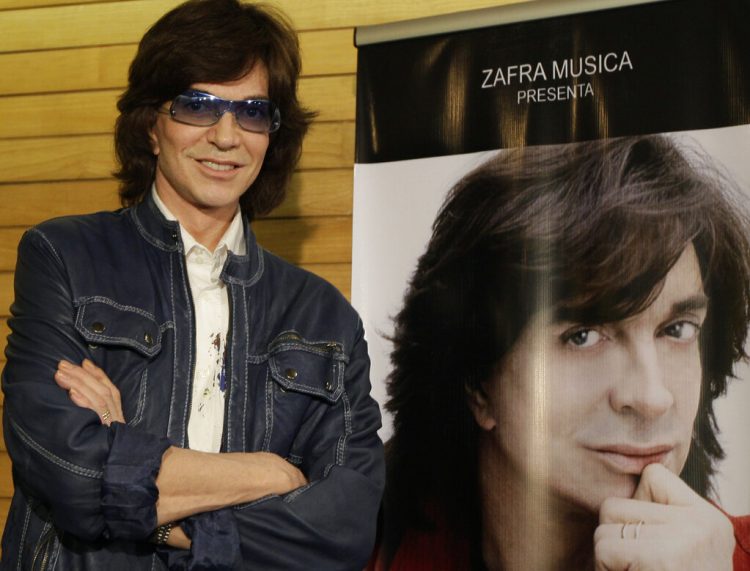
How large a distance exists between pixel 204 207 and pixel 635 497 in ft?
4.13

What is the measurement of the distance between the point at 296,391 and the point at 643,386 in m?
0.88

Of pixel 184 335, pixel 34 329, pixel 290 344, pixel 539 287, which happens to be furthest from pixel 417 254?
pixel 34 329

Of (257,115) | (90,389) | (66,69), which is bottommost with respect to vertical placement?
(90,389)

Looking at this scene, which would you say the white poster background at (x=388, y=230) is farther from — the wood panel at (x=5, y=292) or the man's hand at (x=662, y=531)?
the wood panel at (x=5, y=292)

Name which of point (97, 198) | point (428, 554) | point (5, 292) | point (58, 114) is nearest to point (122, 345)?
point (428, 554)

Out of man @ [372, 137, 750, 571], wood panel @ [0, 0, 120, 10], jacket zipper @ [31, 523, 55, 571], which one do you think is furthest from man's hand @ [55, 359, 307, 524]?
wood panel @ [0, 0, 120, 10]

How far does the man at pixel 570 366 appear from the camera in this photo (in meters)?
2.53

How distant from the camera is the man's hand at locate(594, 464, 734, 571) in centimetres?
247

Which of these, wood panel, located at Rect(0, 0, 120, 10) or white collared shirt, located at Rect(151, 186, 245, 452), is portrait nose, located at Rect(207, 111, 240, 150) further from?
wood panel, located at Rect(0, 0, 120, 10)

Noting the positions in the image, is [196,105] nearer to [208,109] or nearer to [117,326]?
[208,109]

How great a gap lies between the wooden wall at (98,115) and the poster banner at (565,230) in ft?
0.88

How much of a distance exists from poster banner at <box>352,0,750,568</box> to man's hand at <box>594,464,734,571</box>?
1.7 inches

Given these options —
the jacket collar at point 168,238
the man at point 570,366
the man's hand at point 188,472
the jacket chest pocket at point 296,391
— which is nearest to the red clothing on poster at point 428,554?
the man at point 570,366

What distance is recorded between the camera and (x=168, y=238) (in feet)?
7.61
